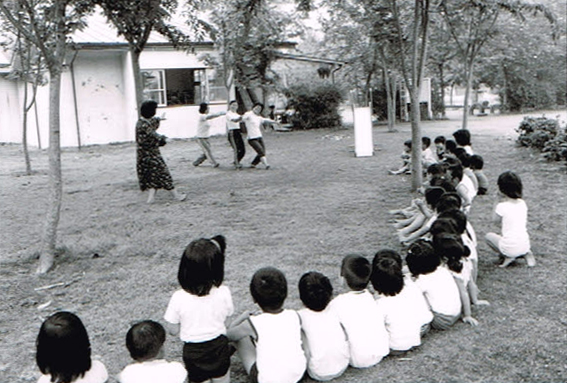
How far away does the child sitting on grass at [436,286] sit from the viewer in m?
4.26

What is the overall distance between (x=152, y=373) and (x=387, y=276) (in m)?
1.66

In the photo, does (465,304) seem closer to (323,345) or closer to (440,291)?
(440,291)

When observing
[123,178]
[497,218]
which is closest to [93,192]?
[123,178]

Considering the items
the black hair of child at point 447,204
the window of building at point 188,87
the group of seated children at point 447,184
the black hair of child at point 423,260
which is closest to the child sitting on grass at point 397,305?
the black hair of child at point 423,260

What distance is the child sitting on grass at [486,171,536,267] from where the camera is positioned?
5.55 m

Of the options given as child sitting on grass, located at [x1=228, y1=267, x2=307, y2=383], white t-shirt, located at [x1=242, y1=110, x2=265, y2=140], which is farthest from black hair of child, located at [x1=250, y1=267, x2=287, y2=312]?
white t-shirt, located at [x1=242, y1=110, x2=265, y2=140]

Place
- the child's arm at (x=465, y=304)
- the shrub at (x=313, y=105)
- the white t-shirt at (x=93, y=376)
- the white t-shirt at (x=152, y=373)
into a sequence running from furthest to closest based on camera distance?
the shrub at (x=313, y=105), the child's arm at (x=465, y=304), the white t-shirt at (x=152, y=373), the white t-shirt at (x=93, y=376)

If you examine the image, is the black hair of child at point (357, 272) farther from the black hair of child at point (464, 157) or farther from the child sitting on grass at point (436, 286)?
the black hair of child at point (464, 157)

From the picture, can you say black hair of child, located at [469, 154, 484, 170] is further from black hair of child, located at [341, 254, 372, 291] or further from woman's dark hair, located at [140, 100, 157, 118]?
black hair of child, located at [341, 254, 372, 291]

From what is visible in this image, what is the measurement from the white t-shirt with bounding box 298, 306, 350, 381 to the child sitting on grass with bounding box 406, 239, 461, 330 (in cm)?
88

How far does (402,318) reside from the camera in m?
3.96

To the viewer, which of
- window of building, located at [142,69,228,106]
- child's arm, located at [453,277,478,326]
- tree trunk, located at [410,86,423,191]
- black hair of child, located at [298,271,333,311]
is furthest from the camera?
window of building, located at [142,69,228,106]

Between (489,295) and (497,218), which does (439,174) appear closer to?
(497,218)

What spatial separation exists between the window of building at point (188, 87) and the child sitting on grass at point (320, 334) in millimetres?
18571
